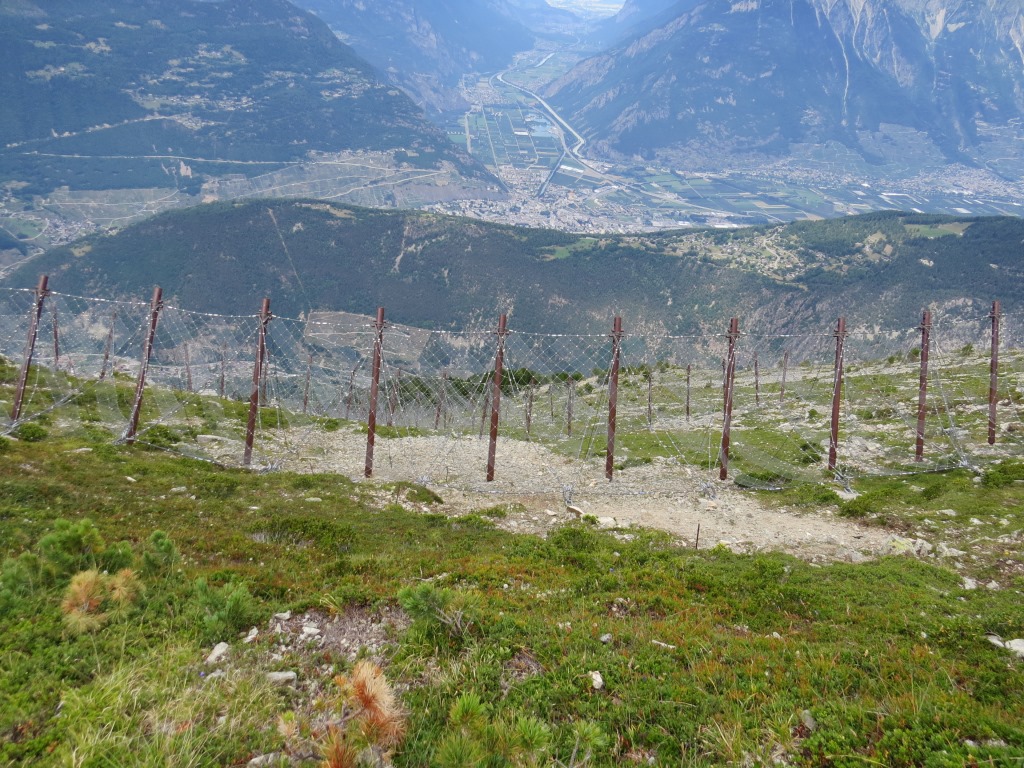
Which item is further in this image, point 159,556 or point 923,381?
point 923,381

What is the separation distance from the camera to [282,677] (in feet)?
19.4

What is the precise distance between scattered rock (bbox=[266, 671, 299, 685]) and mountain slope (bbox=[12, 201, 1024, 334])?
13281cm

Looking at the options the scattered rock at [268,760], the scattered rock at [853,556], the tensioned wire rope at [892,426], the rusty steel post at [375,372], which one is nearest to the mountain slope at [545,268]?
the tensioned wire rope at [892,426]

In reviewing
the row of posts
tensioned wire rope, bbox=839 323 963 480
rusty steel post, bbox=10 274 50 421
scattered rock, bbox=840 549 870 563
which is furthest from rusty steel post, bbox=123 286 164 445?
tensioned wire rope, bbox=839 323 963 480

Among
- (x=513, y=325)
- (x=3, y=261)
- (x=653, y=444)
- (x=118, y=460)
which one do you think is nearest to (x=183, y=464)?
(x=118, y=460)

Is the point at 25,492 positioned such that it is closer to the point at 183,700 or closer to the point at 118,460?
the point at 118,460

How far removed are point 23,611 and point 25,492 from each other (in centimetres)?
777

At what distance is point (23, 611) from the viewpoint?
6328mm

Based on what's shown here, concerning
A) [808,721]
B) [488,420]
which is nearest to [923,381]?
[808,721]

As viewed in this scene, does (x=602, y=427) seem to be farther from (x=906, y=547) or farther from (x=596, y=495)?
(x=906, y=547)

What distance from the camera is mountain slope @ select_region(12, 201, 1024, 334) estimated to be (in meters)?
130

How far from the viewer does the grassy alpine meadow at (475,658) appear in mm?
4832

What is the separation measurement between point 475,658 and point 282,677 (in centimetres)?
212

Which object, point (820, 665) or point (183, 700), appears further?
point (820, 665)
